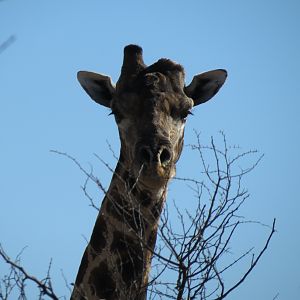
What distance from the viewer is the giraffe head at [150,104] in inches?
270

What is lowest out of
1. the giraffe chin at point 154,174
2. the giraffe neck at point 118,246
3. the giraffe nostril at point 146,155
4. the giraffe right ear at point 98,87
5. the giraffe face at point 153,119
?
the giraffe neck at point 118,246

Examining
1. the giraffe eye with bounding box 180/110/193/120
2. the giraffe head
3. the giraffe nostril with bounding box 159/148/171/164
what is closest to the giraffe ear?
the giraffe head

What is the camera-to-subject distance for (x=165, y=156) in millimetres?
6852

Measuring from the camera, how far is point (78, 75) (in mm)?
8922

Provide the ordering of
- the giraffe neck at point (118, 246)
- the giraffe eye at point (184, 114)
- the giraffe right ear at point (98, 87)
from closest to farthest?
the giraffe neck at point (118, 246)
the giraffe eye at point (184, 114)
the giraffe right ear at point (98, 87)

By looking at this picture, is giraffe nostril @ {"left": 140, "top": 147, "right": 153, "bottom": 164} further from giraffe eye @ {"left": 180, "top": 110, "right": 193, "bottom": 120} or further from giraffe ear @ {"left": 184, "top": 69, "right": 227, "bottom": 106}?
giraffe ear @ {"left": 184, "top": 69, "right": 227, "bottom": 106}

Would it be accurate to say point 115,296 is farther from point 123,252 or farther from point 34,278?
point 34,278

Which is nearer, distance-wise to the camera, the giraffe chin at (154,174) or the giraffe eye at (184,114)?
the giraffe chin at (154,174)

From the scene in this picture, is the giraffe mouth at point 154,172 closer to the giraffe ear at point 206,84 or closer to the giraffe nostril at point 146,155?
the giraffe nostril at point 146,155

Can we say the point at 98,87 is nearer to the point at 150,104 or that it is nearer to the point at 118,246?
the point at 150,104

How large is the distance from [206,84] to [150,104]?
1469 mm

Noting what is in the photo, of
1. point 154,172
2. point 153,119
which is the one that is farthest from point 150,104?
point 154,172

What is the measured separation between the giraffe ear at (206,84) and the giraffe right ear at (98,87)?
3.34 ft

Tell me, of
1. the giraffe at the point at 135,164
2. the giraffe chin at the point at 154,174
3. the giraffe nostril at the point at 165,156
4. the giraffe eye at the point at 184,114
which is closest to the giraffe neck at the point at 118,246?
the giraffe at the point at 135,164
